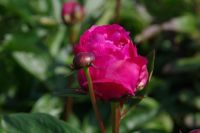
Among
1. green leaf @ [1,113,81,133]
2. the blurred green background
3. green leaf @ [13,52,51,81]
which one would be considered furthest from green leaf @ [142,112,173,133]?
green leaf @ [1,113,81,133]

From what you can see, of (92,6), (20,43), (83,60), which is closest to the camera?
(83,60)

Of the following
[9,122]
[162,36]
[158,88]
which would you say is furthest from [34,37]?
[9,122]

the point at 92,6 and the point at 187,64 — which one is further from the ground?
the point at 92,6

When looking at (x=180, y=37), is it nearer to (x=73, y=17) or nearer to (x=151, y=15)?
(x=151, y=15)

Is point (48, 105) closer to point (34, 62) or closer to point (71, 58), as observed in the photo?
point (34, 62)

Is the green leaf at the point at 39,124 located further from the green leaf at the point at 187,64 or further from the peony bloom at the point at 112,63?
the green leaf at the point at 187,64

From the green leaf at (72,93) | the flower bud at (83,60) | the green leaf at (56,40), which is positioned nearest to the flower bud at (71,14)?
the green leaf at (56,40)

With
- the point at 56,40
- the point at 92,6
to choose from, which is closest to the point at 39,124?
the point at 56,40
